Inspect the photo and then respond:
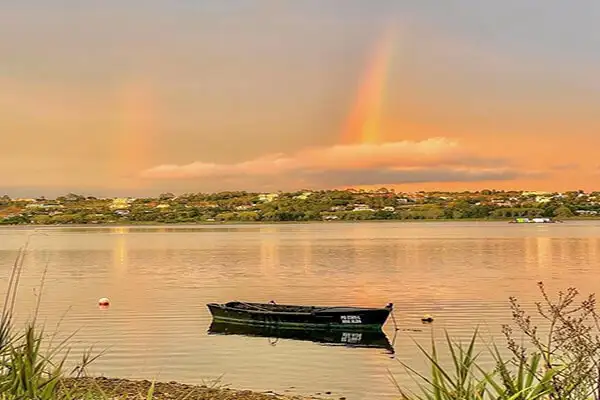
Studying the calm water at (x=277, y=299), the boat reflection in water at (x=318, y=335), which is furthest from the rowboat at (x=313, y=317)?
the calm water at (x=277, y=299)

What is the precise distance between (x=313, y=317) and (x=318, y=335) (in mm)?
777

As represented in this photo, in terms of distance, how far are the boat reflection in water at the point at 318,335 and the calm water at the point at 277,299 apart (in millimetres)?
550

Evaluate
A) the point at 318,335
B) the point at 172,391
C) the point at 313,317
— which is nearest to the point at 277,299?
the point at 313,317

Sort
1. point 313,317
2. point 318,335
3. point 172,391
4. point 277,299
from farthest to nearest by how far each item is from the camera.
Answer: point 277,299, point 313,317, point 318,335, point 172,391

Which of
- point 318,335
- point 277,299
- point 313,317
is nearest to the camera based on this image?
point 318,335

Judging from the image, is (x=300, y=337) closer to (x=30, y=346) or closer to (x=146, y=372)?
(x=146, y=372)

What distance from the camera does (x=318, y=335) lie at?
25844mm

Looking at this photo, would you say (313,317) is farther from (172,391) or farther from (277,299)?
(277,299)

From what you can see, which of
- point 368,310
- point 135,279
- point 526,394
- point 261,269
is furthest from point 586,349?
point 261,269

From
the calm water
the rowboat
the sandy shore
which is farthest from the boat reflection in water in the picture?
the sandy shore

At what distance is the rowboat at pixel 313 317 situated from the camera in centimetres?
2597

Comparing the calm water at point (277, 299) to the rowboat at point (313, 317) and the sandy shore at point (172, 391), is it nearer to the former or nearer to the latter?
the rowboat at point (313, 317)

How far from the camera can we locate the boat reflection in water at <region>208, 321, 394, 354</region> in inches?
963

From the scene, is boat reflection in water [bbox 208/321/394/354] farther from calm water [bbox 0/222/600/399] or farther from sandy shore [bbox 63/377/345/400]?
sandy shore [bbox 63/377/345/400]
